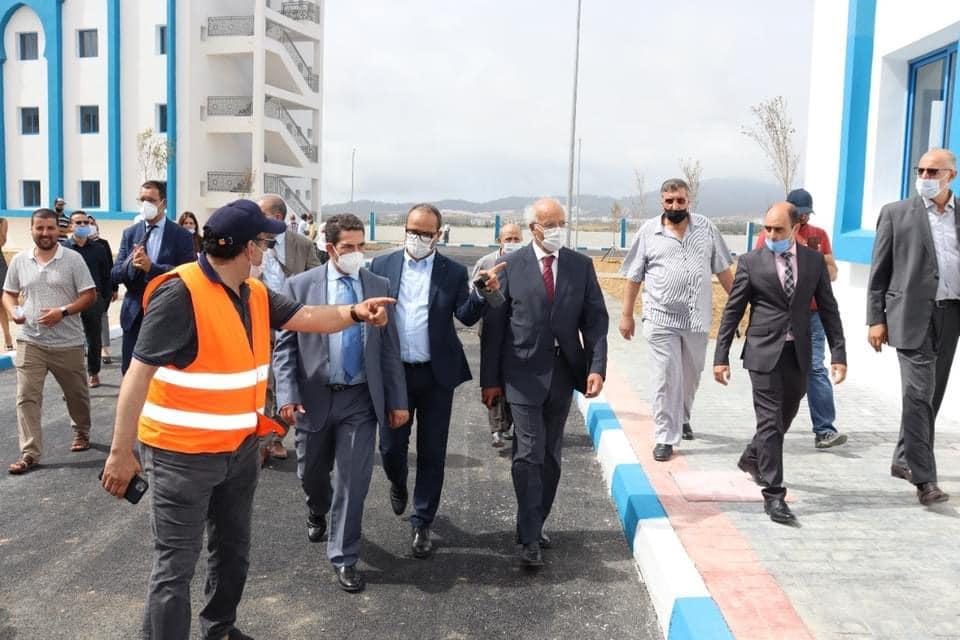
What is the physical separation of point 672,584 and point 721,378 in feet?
6.30

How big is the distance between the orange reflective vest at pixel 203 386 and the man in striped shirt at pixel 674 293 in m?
3.82

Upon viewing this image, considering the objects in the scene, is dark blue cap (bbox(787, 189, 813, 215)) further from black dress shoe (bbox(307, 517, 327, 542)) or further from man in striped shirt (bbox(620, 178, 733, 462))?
black dress shoe (bbox(307, 517, 327, 542))

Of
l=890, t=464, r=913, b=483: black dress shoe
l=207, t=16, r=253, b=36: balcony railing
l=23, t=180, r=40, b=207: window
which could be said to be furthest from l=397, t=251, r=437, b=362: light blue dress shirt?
l=23, t=180, r=40, b=207: window

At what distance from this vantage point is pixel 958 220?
557 centimetres

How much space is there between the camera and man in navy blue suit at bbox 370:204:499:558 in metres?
5.25

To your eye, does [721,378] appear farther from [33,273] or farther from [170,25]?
[170,25]

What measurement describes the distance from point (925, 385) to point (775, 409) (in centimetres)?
98

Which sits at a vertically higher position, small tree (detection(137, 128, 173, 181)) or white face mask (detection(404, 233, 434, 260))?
small tree (detection(137, 128, 173, 181))

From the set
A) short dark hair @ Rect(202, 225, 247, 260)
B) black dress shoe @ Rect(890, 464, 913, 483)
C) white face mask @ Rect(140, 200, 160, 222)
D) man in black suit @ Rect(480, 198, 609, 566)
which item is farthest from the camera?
white face mask @ Rect(140, 200, 160, 222)

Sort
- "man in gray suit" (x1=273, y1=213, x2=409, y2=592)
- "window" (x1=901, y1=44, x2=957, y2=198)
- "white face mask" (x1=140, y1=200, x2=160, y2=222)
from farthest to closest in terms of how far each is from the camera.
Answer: "window" (x1=901, y1=44, x2=957, y2=198), "white face mask" (x1=140, y1=200, x2=160, y2=222), "man in gray suit" (x1=273, y1=213, x2=409, y2=592)

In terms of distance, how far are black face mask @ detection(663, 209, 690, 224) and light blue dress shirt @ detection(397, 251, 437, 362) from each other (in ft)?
7.26

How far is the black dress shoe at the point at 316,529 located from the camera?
5301 mm

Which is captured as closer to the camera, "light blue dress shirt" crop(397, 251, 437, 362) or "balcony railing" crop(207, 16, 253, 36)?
"light blue dress shirt" crop(397, 251, 437, 362)

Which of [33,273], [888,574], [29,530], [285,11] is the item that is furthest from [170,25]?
[888,574]
